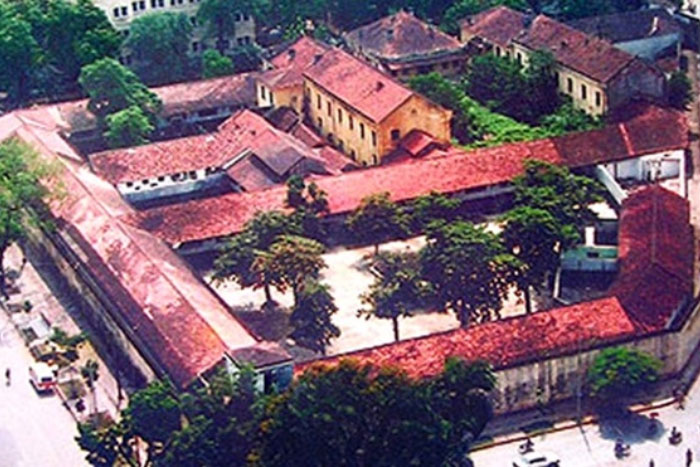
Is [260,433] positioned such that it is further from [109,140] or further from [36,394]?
[109,140]

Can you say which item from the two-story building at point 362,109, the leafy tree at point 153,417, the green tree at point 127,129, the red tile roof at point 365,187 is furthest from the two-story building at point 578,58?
the leafy tree at point 153,417

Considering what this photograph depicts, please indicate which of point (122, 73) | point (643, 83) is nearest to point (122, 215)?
point (122, 73)

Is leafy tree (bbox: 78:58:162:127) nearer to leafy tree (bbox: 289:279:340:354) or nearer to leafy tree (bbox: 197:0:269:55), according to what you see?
leafy tree (bbox: 197:0:269:55)

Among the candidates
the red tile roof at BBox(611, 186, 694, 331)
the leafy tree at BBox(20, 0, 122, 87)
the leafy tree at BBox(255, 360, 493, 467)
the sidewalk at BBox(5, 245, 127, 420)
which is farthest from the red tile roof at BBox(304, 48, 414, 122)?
the leafy tree at BBox(255, 360, 493, 467)

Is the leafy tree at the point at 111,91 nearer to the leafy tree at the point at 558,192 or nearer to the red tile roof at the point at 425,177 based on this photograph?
the red tile roof at the point at 425,177

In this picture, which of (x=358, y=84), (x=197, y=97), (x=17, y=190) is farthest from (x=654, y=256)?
(x=197, y=97)

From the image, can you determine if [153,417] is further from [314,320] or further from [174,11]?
[174,11]
